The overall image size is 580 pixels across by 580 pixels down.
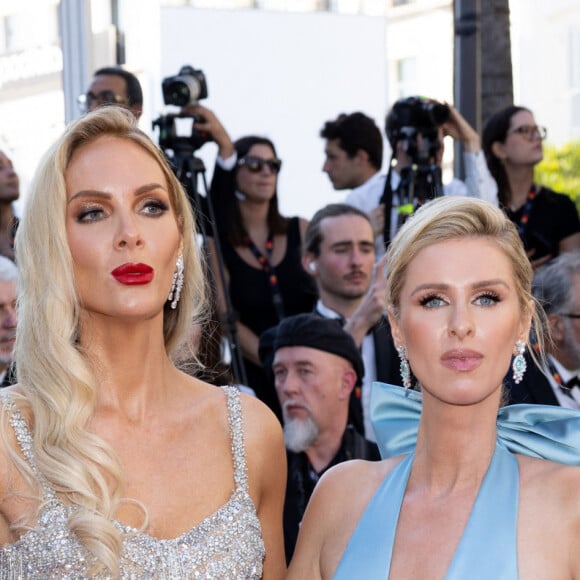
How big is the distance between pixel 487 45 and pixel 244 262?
7.56ft

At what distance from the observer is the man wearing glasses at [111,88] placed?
5.55m

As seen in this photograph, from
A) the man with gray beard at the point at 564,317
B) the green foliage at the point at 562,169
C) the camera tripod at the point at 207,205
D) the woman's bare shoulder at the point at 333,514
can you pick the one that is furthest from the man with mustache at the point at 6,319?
the green foliage at the point at 562,169

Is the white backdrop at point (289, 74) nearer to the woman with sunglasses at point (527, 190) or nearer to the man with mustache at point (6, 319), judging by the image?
the woman with sunglasses at point (527, 190)

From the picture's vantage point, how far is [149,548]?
2.86m

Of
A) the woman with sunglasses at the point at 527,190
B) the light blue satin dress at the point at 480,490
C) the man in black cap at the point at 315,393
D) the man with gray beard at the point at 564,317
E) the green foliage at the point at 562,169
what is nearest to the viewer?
the light blue satin dress at the point at 480,490

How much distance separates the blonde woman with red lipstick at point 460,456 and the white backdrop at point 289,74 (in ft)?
11.6

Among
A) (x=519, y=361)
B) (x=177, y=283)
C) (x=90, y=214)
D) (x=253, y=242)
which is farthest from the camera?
(x=253, y=242)

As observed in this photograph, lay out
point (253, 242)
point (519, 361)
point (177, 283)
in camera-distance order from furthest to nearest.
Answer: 1. point (253, 242)
2. point (177, 283)
3. point (519, 361)

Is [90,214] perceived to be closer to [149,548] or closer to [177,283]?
[177,283]

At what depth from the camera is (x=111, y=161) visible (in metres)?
3.01

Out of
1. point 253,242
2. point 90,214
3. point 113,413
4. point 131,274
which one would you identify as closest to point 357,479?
point 113,413

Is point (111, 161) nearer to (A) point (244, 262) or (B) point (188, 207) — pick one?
(B) point (188, 207)

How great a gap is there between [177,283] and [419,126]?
8.82 feet

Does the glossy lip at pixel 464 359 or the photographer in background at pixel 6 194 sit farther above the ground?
the photographer in background at pixel 6 194
